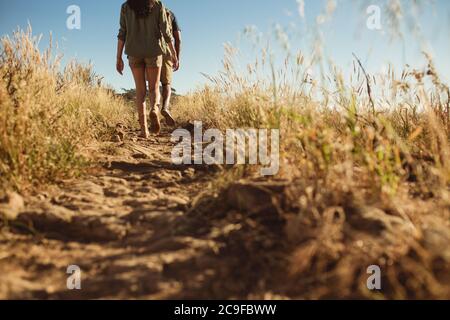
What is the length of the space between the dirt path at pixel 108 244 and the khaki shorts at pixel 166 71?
8.73ft

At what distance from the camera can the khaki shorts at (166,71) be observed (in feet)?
15.2

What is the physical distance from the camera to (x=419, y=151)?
236 cm

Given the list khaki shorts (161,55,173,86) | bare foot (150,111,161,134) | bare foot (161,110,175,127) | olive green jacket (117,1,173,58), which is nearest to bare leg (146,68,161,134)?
bare foot (150,111,161,134)

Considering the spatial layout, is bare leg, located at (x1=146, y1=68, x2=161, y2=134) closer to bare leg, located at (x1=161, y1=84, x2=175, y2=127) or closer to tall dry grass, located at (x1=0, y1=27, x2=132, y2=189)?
bare leg, located at (x1=161, y1=84, x2=175, y2=127)

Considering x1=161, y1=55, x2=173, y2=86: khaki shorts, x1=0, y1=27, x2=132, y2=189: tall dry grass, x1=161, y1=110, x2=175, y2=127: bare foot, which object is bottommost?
x1=0, y1=27, x2=132, y2=189: tall dry grass

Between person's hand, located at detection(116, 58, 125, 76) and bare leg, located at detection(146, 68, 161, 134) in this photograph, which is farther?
person's hand, located at detection(116, 58, 125, 76)

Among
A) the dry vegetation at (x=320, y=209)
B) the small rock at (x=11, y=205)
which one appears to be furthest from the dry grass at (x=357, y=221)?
the small rock at (x=11, y=205)

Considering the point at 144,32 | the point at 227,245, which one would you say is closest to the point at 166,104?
the point at 144,32

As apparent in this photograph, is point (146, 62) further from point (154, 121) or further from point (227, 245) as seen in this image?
point (227, 245)

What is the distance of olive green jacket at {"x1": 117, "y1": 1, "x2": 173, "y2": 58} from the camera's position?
377 cm

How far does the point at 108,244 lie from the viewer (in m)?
1.55

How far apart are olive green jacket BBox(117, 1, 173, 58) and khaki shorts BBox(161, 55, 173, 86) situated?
0.78 meters

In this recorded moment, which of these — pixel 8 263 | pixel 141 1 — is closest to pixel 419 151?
pixel 8 263
